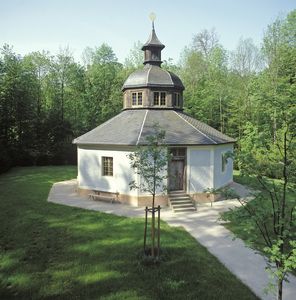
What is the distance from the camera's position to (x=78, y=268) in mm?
10023

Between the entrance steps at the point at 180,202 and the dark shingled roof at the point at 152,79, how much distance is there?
872 centimetres

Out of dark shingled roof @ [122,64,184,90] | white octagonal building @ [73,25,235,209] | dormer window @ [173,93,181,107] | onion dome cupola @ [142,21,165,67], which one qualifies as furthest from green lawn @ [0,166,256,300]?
onion dome cupola @ [142,21,165,67]

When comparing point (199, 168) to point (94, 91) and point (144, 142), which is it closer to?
point (144, 142)

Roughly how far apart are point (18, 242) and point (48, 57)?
3955 centimetres

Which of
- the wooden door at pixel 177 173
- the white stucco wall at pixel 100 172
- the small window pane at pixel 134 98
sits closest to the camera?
the white stucco wall at pixel 100 172

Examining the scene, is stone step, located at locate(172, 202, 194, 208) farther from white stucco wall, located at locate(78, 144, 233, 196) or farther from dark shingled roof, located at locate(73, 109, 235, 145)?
dark shingled roof, located at locate(73, 109, 235, 145)

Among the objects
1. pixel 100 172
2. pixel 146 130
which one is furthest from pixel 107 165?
pixel 146 130

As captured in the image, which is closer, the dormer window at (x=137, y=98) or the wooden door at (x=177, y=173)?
the wooden door at (x=177, y=173)

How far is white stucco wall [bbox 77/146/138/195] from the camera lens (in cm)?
1845

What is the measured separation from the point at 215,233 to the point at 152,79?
1312 centimetres

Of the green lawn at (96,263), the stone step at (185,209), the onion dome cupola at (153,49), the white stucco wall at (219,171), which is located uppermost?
the onion dome cupola at (153,49)

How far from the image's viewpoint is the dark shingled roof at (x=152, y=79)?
22031 mm

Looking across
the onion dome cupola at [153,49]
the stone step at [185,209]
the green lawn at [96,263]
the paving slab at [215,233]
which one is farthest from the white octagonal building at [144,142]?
the green lawn at [96,263]

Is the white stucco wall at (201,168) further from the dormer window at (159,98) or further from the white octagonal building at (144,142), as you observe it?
the dormer window at (159,98)
